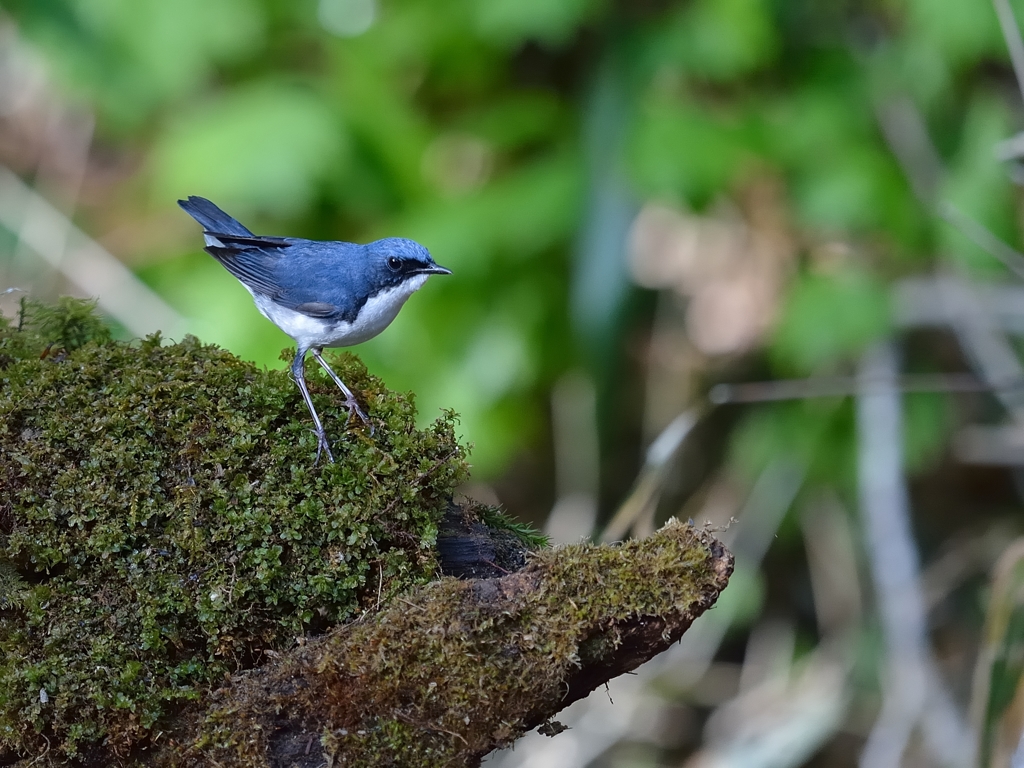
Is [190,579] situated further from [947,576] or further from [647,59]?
[947,576]

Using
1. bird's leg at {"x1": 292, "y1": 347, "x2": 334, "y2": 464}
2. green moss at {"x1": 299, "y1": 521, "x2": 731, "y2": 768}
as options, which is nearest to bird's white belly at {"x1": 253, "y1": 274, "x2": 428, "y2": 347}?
bird's leg at {"x1": 292, "y1": 347, "x2": 334, "y2": 464}

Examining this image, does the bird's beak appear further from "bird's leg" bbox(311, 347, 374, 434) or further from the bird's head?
"bird's leg" bbox(311, 347, 374, 434)

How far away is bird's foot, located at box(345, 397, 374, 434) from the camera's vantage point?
2.36 m

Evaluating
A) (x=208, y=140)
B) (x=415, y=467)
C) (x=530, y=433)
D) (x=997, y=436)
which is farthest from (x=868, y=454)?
(x=208, y=140)

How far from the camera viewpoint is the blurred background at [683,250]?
471cm

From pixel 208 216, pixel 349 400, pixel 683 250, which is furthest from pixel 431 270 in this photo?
pixel 683 250

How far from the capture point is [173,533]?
213 cm

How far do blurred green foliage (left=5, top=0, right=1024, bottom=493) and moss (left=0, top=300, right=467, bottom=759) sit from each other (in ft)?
7.45

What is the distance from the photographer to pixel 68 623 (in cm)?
205

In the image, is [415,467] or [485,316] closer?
[415,467]

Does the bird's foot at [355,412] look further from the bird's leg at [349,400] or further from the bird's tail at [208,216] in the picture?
the bird's tail at [208,216]

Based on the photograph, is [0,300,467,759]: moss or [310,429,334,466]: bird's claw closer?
[0,300,467,759]: moss

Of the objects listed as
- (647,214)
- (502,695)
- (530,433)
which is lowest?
(502,695)

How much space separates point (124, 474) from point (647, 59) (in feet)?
12.2
